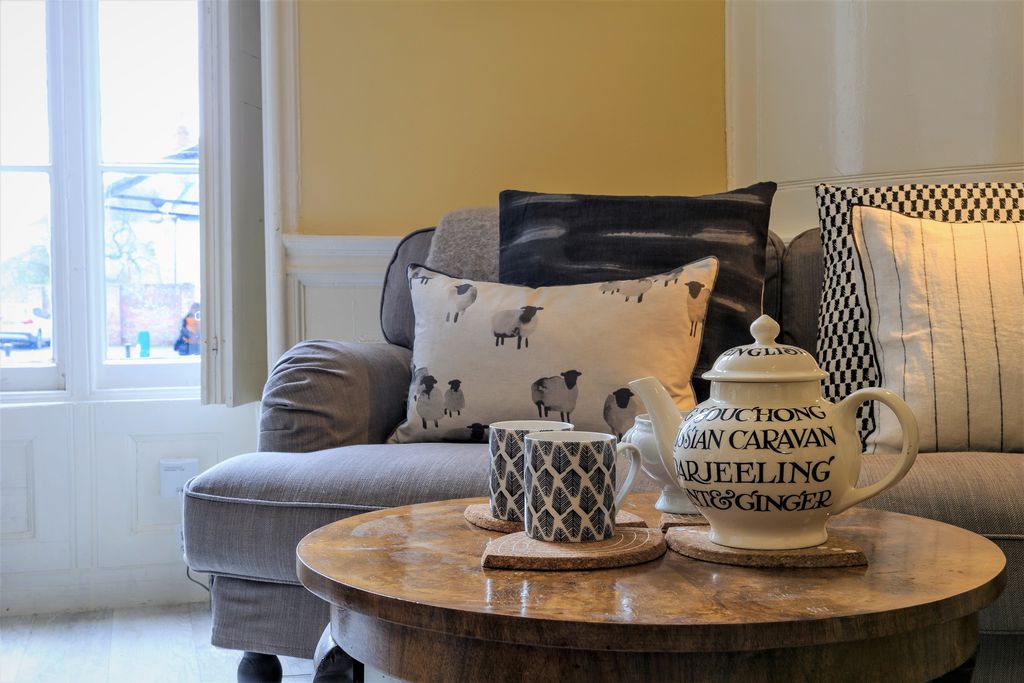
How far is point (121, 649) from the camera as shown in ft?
7.23

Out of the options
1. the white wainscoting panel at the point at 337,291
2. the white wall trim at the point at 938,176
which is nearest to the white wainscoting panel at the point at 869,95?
the white wall trim at the point at 938,176

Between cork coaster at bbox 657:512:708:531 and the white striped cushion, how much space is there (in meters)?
0.70

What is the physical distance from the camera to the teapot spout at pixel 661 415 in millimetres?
908

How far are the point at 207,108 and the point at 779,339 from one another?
4.98 ft

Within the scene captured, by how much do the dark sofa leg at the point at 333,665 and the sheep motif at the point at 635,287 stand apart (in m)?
0.91

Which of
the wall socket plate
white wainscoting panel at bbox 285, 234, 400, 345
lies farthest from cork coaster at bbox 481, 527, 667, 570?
the wall socket plate

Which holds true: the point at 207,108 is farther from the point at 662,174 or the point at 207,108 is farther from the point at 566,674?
the point at 566,674

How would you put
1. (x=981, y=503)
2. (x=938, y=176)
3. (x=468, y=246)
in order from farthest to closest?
(x=938, y=176)
(x=468, y=246)
(x=981, y=503)

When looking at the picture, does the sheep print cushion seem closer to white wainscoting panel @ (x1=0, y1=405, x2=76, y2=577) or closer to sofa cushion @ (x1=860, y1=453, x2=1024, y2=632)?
sofa cushion @ (x1=860, y1=453, x2=1024, y2=632)

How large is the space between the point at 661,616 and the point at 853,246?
1.23 m

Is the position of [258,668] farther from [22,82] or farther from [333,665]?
[22,82]

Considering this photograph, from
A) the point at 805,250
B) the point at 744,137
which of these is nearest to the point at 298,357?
the point at 805,250

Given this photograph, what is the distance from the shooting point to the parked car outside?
2646 mm

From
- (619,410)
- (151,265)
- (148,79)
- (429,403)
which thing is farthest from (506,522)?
(148,79)
